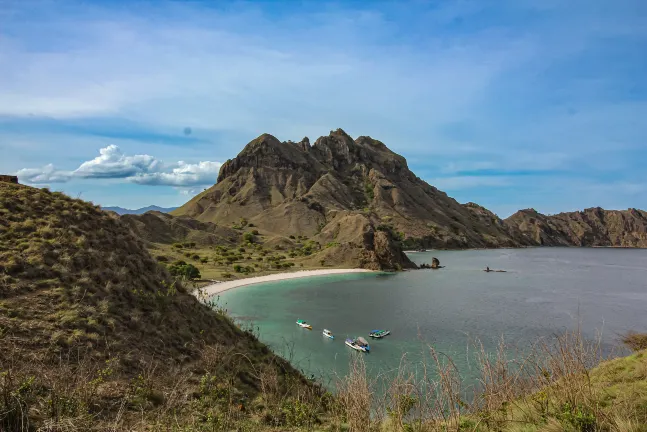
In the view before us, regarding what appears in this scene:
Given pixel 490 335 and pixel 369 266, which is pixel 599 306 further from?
pixel 369 266

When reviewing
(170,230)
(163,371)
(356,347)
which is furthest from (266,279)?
(163,371)

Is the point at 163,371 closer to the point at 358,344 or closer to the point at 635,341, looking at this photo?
the point at 358,344

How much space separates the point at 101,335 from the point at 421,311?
146 feet

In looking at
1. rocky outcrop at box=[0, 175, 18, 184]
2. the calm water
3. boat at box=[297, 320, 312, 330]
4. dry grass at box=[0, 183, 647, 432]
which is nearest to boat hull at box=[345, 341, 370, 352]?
the calm water

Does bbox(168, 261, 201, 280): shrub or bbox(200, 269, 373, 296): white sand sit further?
bbox(168, 261, 201, 280): shrub

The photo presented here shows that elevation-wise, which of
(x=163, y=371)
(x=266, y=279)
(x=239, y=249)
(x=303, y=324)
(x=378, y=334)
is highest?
(x=163, y=371)

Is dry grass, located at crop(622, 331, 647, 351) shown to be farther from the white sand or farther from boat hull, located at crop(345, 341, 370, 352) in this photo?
the white sand

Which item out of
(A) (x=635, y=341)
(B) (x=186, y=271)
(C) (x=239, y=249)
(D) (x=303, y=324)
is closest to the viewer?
(A) (x=635, y=341)

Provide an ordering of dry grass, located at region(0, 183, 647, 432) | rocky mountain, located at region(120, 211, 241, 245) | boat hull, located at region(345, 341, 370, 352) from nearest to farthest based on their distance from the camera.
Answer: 1. dry grass, located at region(0, 183, 647, 432)
2. boat hull, located at region(345, 341, 370, 352)
3. rocky mountain, located at region(120, 211, 241, 245)

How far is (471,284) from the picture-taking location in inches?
3118

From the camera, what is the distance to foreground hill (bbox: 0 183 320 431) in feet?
30.7

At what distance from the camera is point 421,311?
2058 inches

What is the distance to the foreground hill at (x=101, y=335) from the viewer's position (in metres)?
9.35

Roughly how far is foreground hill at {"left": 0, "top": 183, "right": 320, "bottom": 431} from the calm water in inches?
268
